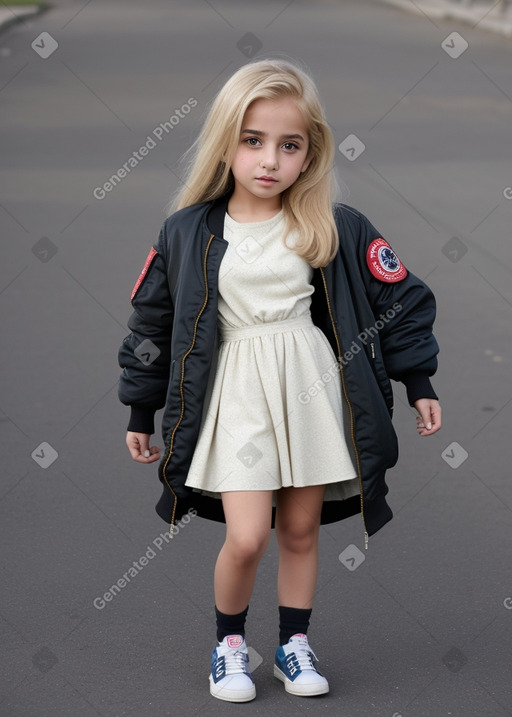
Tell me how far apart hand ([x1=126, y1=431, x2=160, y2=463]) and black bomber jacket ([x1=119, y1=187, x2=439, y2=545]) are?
Answer: 0.04m

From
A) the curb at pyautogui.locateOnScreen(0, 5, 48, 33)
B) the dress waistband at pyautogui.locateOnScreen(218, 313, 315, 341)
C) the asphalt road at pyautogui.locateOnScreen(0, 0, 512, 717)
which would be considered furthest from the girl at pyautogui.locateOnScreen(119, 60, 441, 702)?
the curb at pyautogui.locateOnScreen(0, 5, 48, 33)

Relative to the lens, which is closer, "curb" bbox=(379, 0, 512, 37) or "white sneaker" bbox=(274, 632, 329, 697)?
"white sneaker" bbox=(274, 632, 329, 697)

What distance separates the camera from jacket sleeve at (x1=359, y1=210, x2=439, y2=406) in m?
3.64

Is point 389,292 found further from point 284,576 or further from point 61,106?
point 61,106

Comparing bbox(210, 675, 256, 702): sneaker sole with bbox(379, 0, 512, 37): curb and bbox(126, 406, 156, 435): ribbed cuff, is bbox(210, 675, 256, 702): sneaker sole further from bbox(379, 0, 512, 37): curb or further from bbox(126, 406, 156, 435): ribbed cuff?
bbox(379, 0, 512, 37): curb

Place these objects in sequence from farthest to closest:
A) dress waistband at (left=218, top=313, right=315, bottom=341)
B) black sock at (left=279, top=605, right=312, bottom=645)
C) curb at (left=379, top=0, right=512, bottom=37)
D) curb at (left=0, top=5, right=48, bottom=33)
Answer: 1. curb at (left=379, top=0, right=512, bottom=37)
2. curb at (left=0, top=5, right=48, bottom=33)
3. black sock at (left=279, top=605, right=312, bottom=645)
4. dress waistband at (left=218, top=313, right=315, bottom=341)

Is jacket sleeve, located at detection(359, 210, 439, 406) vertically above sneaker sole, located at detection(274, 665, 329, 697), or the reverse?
jacket sleeve, located at detection(359, 210, 439, 406)

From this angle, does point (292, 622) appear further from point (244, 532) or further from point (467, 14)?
point (467, 14)

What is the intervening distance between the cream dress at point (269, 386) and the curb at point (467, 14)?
20072 mm

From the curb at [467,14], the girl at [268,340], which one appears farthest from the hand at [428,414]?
the curb at [467,14]

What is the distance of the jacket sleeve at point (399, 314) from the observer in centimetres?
364

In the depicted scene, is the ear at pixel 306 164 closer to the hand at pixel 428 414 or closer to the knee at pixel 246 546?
the hand at pixel 428 414

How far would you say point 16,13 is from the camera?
23641 mm

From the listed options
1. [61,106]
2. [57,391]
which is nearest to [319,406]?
[57,391]
